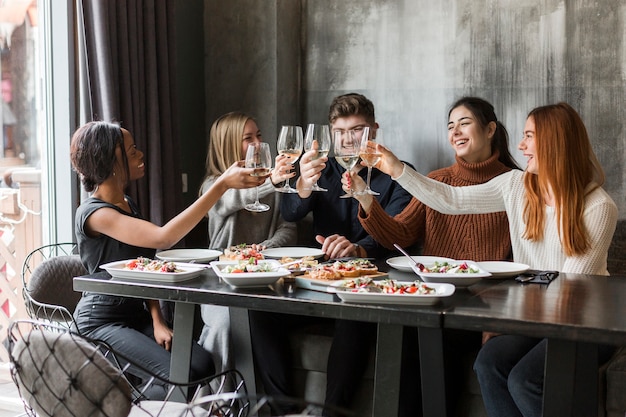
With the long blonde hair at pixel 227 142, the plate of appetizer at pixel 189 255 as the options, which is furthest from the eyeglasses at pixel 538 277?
the long blonde hair at pixel 227 142

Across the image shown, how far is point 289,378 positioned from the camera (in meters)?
3.00

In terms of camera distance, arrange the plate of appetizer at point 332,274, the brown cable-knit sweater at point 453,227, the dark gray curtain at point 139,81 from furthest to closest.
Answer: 1. the dark gray curtain at point 139,81
2. the brown cable-knit sweater at point 453,227
3. the plate of appetizer at point 332,274

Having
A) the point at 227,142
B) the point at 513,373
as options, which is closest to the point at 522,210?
the point at 513,373

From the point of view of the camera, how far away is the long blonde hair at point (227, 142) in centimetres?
353

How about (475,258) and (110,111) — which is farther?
(110,111)

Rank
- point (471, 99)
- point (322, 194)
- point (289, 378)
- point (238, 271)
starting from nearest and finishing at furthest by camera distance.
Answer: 1. point (238, 271)
2. point (289, 378)
3. point (471, 99)
4. point (322, 194)

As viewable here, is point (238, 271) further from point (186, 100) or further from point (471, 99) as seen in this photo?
point (186, 100)

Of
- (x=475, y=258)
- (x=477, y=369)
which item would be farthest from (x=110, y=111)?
(x=477, y=369)

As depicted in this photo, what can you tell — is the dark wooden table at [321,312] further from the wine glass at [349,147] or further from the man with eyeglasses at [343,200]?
the man with eyeglasses at [343,200]

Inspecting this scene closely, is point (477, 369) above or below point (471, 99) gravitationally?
below

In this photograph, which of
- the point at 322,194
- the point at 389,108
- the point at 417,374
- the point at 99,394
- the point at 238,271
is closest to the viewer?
the point at 99,394

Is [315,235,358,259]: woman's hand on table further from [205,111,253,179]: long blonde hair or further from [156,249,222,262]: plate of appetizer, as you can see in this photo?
[205,111,253,179]: long blonde hair

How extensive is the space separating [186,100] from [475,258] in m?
1.81

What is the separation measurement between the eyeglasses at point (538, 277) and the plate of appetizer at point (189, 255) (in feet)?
3.40
